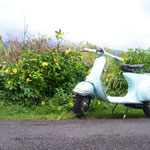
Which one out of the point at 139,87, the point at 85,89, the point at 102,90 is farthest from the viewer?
the point at 139,87

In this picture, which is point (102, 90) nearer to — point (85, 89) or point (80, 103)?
point (85, 89)

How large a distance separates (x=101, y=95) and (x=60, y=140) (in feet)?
4.94

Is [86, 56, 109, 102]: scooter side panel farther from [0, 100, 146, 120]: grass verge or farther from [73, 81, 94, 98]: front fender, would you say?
[0, 100, 146, 120]: grass verge

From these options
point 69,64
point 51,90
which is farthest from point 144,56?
point 51,90

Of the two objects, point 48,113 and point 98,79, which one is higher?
point 98,79

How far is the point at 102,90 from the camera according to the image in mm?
4062

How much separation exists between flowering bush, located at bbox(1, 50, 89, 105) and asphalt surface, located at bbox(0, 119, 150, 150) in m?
1.16

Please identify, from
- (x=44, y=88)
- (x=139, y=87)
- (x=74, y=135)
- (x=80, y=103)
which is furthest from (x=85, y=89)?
(x=44, y=88)

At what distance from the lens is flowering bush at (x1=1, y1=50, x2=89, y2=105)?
4.86m

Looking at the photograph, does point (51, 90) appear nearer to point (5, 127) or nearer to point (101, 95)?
point (101, 95)

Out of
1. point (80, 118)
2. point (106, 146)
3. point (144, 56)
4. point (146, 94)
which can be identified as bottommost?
point (80, 118)

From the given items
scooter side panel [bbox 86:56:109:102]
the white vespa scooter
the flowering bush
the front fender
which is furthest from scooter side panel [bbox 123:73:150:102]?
the flowering bush

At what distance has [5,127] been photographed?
136 inches

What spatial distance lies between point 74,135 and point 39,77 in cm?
199
